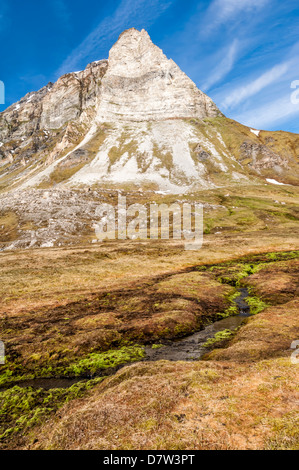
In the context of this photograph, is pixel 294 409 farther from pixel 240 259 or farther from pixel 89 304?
pixel 240 259

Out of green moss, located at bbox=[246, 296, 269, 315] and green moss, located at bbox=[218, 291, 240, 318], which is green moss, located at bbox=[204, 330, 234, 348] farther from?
green moss, located at bbox=[246, 296, 269, 315]

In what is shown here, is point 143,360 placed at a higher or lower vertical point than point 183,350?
higher

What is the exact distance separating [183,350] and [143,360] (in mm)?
3939

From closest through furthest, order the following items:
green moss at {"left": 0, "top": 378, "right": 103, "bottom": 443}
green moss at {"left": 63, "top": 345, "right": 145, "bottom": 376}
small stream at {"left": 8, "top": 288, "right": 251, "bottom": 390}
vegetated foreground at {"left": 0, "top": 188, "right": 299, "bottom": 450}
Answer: vegetated foreground at {"left": 0, "top": 188, "right": 299, "bottom": 450}
green moss at {"left": 0, "top": 378, "right": 103, "bottom": 443}
small stream at {"left": 8, "top": 288, "right": 251, "bottom": 390}
green moss at {"left": 63, "top": 345, "right": 145, "bottom": 376}

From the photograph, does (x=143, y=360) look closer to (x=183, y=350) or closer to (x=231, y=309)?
(x=183, y=350)

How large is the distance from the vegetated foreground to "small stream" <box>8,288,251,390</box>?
26 centimetres

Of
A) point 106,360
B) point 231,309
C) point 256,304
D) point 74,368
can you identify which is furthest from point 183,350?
point 256,304

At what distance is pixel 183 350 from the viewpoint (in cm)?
2178

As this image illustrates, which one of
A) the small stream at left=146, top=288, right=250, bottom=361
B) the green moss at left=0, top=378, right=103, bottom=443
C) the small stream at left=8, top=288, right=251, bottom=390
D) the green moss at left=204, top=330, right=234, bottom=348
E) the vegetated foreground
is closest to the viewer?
the vegetated foreground

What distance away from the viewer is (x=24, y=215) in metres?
115

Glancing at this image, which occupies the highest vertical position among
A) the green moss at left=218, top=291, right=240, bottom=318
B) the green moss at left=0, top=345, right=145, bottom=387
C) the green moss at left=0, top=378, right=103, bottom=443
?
the green moss at left=0, top=378, right=103, bottom=443

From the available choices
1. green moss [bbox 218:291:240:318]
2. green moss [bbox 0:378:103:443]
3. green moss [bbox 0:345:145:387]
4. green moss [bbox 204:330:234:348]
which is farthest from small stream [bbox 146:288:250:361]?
green moss [bbox 0:378:103:443]

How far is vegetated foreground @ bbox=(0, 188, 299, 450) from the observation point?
9617mm
